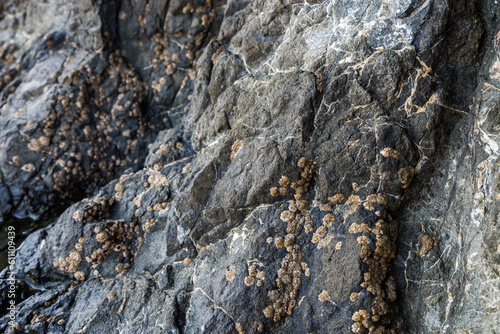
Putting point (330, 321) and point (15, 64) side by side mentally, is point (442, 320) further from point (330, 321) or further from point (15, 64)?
point (15, 64)

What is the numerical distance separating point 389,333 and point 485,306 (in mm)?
978

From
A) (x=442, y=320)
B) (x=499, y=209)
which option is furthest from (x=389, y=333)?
(x=499, y=209)

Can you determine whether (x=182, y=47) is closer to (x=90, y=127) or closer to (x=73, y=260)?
(x=90, y=127)

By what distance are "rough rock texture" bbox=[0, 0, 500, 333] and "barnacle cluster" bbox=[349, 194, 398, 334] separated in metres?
0.02

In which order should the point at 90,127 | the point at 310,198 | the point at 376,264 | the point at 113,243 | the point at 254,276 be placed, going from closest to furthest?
the point at 376,264, the point at 254,276, the point at 310,198, the point at 113,243, the point at 90,127

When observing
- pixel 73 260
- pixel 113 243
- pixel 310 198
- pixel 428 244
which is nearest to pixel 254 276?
pixel 310 198

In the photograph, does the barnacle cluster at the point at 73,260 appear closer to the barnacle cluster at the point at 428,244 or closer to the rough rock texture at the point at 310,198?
the rough rock texture at the point at 310,198

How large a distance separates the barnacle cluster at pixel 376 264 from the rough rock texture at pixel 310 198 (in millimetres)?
16

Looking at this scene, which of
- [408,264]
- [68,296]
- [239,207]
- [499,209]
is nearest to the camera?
[499,209]

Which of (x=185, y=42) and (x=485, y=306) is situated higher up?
(x=185, y=42)

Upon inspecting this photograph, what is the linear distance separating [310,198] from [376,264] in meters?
1.05

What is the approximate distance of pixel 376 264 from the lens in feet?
14.7

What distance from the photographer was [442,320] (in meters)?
4.29

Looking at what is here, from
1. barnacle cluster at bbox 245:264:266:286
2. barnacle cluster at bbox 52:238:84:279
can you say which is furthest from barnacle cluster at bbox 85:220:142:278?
barnacle cluster at bbox 245:264:266:286
